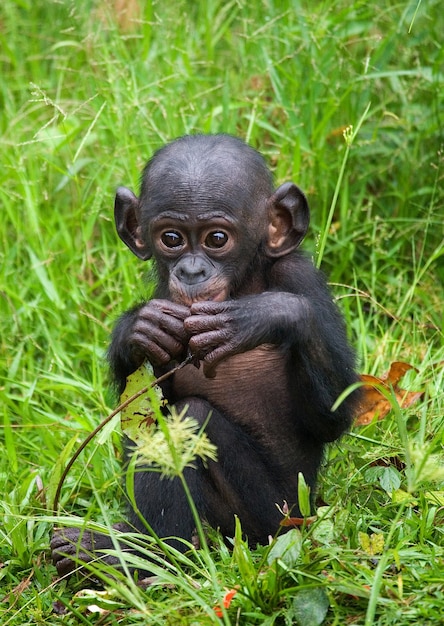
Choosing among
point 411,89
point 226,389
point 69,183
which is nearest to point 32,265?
point 69,183

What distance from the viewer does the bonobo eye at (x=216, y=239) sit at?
486 cm

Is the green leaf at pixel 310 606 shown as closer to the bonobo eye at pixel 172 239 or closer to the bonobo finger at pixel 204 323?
→ the bonobo finger at pixel 204 323

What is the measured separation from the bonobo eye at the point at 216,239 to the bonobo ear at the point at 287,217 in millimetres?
328

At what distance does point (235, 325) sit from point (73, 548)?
1.30 meters

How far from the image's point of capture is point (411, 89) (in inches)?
290

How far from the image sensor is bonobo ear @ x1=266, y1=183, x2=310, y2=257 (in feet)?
16.8

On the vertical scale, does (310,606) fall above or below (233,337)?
below

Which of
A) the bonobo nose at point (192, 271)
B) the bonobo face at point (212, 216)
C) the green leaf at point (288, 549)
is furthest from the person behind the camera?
the bonobo face at point (212, 216)

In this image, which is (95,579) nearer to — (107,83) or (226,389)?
(226,389)

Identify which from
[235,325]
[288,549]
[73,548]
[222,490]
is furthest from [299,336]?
[73,548]

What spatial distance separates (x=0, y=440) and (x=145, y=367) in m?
1.80

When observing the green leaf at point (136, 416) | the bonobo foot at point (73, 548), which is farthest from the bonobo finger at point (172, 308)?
the bonobo foot at point (73, 548)

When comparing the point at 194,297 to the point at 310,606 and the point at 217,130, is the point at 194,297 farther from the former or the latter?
the point at 217,130

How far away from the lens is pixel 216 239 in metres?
4.87
